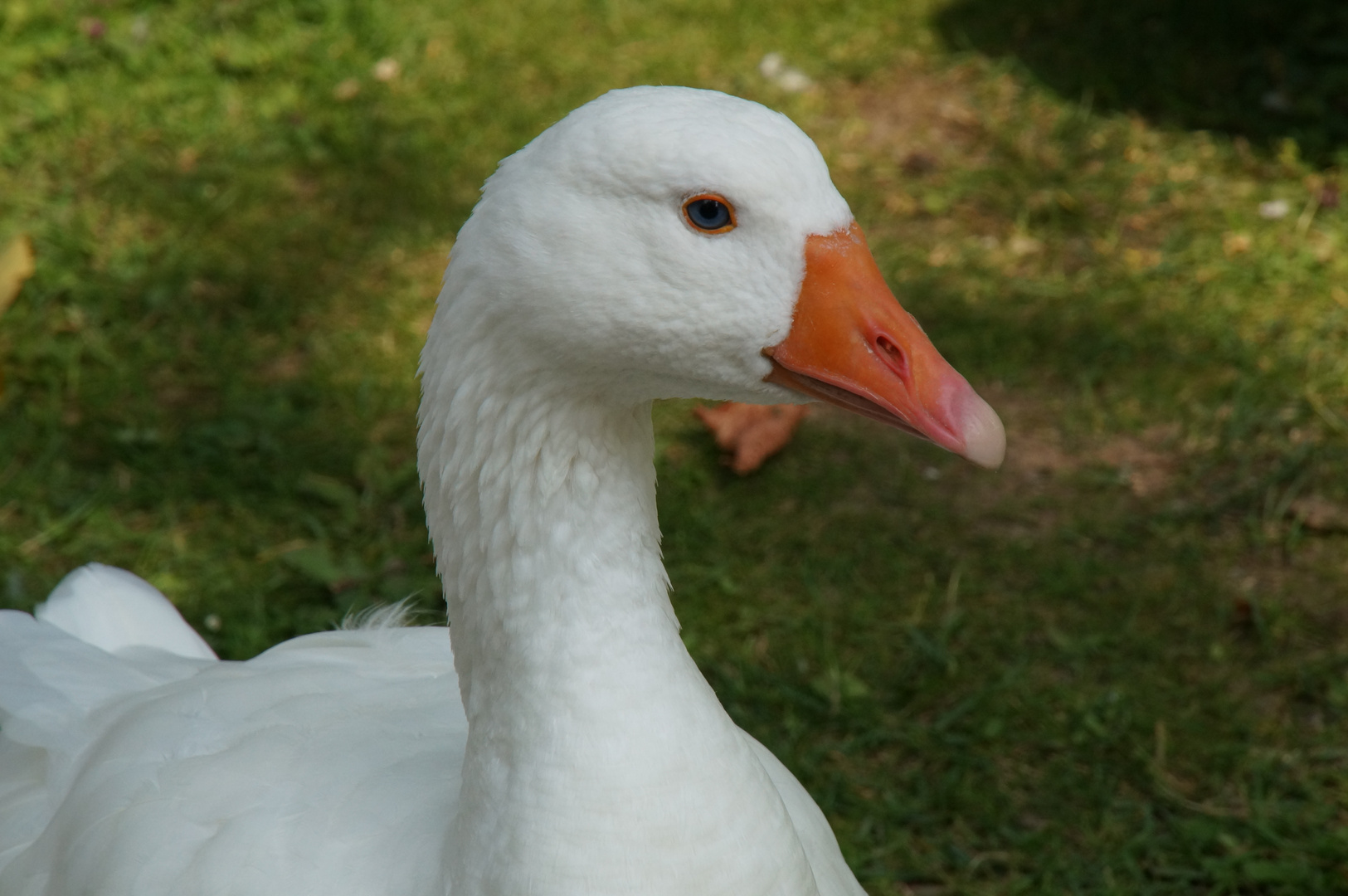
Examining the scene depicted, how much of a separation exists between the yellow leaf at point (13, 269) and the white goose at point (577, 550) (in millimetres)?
2593

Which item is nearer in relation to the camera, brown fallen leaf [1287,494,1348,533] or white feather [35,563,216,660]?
white feather [35,563,216,660]

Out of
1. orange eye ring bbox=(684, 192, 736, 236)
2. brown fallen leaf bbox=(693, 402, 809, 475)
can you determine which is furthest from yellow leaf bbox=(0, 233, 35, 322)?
orange eye ring bbox=(684, 192, 736, 236)

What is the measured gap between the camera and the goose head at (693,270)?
1.46 meters

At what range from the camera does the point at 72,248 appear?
14.3ft

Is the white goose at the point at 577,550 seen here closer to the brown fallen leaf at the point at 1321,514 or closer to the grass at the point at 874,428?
the grass at the point at 874,428

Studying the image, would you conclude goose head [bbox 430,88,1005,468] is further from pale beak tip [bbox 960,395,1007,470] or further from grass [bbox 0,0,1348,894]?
grass [bbox 0,0,1348,894]

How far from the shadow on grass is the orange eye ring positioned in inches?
149

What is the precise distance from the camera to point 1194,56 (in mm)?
5094

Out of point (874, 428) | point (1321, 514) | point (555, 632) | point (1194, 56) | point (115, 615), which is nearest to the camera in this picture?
point (555, 632)

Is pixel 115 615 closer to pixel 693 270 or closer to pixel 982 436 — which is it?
pixel 693 270

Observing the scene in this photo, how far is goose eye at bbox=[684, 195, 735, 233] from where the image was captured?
146cm

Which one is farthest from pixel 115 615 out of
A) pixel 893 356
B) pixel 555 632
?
pixel 893 356

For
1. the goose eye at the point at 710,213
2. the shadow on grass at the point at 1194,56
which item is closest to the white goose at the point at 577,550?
the goose eye at the point at 710,213

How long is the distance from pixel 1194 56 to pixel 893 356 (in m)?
4.23
